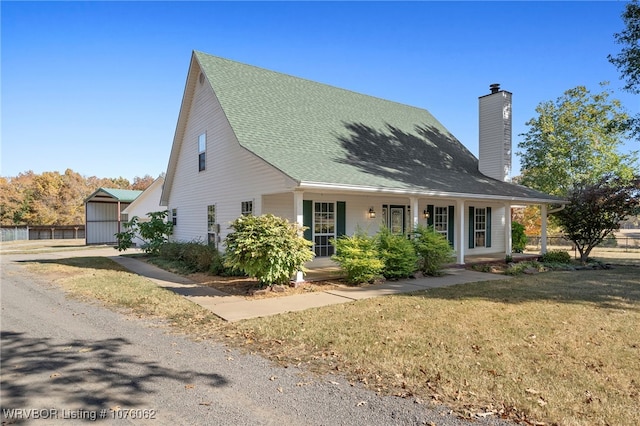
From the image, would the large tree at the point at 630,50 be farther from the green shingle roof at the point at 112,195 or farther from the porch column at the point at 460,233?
the green shingle roof at the point at 112,195

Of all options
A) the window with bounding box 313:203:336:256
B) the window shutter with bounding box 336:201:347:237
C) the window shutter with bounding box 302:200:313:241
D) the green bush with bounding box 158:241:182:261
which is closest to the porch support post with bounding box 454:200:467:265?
the window shutter with bounding box 336:201:347:237

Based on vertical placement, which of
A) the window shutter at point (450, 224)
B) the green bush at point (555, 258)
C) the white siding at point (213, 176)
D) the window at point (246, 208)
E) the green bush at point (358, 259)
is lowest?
the green bush at point (555, 258)

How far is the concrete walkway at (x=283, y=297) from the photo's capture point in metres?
7.17

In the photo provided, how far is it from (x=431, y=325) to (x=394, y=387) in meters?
2.39

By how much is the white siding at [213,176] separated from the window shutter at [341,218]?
2927mm

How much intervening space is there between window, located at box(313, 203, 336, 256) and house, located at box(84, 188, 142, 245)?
23026 millimetres

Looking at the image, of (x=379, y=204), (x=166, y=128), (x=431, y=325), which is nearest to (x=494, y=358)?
(x=431, y=325)

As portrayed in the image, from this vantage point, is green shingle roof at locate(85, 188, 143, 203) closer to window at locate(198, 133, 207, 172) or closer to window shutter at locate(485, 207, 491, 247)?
window at locate(198, 133, 207, 172)

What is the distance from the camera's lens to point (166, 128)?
1833cm

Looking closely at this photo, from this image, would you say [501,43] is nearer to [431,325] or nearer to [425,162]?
[425,162]

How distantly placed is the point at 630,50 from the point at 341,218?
13.5 m

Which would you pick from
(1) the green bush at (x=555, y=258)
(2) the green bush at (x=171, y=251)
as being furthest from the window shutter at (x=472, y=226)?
(2) the green bush at (x=171, y=251)

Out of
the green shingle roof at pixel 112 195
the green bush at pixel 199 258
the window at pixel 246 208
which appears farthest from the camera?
the green shingle roof at pixel 112 195

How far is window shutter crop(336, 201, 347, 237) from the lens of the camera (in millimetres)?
12734
